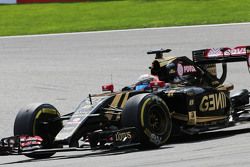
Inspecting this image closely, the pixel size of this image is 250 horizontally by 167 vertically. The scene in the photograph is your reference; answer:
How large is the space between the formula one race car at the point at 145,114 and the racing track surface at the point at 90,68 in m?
0.19

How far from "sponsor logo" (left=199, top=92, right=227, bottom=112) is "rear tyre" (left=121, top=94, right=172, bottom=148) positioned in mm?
1061

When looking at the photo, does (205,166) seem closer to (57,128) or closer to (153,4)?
(57,128)

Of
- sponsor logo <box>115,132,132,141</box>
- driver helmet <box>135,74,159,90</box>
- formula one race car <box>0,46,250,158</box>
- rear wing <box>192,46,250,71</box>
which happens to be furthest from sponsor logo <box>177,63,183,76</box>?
sponsor logo <box>115,132,132,141</box>

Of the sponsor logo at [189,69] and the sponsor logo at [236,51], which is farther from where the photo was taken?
the sponsor logo at [236,51]

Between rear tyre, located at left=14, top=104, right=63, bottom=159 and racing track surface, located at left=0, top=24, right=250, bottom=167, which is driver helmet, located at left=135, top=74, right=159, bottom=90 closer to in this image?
racing track surface, located at left=0, top=24, right=250, bottom=167

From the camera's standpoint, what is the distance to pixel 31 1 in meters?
30.8

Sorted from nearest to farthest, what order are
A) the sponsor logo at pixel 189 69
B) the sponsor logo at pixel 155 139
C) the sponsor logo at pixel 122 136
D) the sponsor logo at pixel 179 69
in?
the sponsor logo at pixel 122 136
the sponsor logo at pixel 155 139
the sponsor logo at pixel 179 69
the sponsor logo at pixel 189 69

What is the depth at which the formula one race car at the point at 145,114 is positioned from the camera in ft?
31.8

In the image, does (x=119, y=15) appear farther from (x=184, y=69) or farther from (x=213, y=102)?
(x=213, y=102)

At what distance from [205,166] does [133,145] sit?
2281 mm

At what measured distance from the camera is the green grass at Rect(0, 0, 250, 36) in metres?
22.7

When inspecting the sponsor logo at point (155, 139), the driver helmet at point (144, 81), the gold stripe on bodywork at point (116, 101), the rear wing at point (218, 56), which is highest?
the rear wing at point (218, 56)

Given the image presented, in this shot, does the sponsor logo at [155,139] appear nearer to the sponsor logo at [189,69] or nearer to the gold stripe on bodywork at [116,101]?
the gold stripe on bodywork at [116,101]

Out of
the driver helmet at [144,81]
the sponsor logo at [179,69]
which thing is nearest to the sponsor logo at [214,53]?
the sponsor logo at [179,69]
